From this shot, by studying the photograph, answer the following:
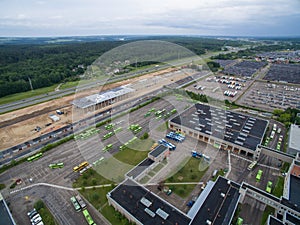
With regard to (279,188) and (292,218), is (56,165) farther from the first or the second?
(279,188)

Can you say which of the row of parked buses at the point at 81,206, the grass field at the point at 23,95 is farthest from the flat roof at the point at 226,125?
the grass field at the point at 23,95

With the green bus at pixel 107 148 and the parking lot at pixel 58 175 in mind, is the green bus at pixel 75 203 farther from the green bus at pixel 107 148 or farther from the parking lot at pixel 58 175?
the green bus at pixel 107 148

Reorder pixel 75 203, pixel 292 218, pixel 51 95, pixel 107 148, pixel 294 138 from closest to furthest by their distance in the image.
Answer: pixel 292 218
pixel 75 203
pixel 294 138
pixel 107 148
pixel 51 95

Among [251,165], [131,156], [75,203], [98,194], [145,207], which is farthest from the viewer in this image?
[131,156]

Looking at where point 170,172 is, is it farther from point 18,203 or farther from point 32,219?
point 18,203

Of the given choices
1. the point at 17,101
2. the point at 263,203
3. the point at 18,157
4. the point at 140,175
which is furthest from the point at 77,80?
the point at 263,203

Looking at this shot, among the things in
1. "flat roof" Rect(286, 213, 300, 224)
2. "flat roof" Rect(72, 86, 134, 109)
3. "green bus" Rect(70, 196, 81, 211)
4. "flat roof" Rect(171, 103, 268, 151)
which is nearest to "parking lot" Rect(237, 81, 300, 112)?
"flat roof" Rect(171, 103, 268, 151)

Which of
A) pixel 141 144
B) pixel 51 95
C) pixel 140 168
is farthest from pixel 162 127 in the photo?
pixel 51 95
